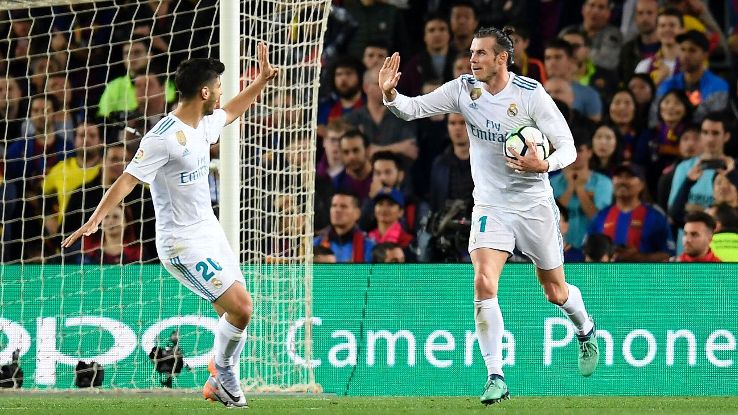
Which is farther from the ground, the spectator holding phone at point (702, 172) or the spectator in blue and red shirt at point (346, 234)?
the spectator holding phone at point (702, 172)

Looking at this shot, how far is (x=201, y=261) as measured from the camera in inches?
316

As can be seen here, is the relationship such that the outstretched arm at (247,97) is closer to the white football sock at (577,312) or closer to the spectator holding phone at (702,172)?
the white football sock at (577,312)

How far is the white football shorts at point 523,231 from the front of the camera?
8.34 meters

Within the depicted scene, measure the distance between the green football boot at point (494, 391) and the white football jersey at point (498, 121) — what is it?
112 cm

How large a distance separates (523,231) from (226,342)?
6.58 feet

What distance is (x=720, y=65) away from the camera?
12.9 metres

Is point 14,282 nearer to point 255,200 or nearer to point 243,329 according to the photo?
point 255,200

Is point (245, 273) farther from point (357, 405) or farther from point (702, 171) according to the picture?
point (702, 171)

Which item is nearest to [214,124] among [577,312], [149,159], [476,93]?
[149,159]

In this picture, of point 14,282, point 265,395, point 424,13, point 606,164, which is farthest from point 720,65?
point 14,282

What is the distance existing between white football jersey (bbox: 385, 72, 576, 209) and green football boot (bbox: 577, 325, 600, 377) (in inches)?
43.0

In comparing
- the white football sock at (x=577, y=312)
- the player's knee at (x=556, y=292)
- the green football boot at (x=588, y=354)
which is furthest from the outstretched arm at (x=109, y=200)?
the green football boot at (x=588, y=354)

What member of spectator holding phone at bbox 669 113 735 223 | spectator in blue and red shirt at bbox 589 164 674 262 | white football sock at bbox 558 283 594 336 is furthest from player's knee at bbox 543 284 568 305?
spectator holding phone at bbox 669 113 735 223

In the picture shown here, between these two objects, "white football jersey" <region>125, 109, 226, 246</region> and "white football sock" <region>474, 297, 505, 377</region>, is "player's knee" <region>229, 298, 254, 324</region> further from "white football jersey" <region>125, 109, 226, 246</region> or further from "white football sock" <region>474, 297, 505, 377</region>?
"white football sock" <region>474, 297, 505, 377</region>
